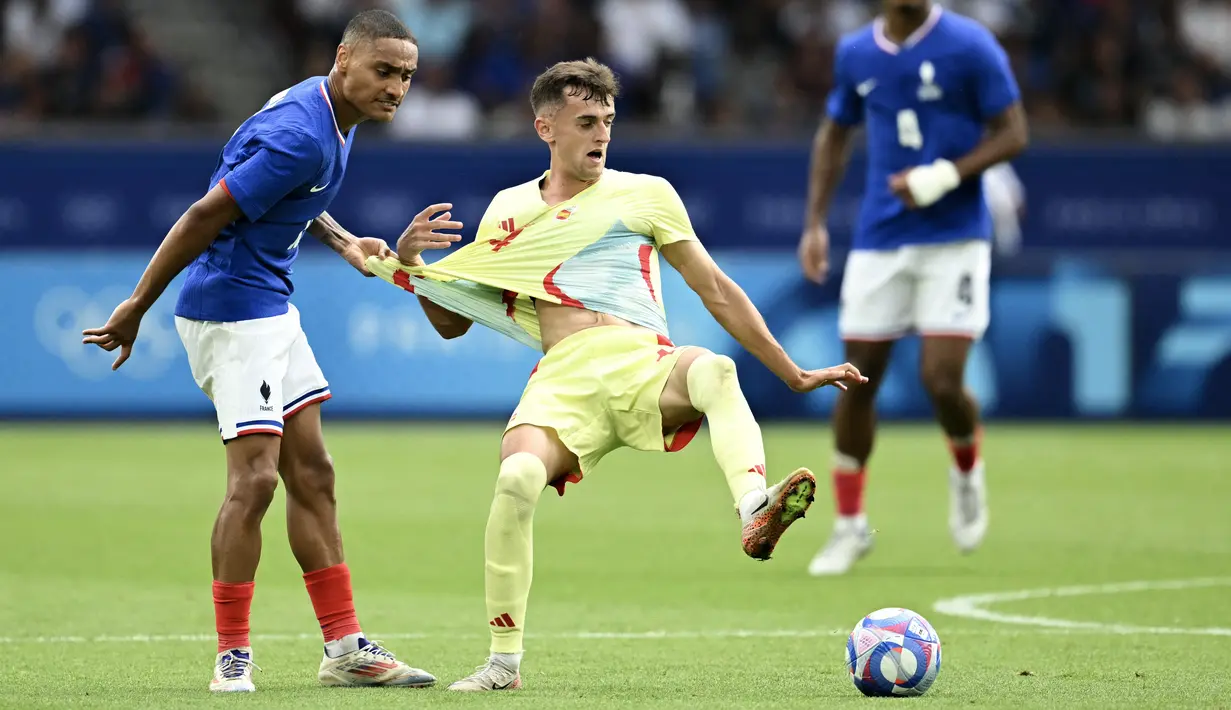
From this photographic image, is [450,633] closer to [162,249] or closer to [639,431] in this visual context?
[639,431]

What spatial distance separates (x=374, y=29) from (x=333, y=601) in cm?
185

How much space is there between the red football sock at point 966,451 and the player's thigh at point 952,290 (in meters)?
0.53

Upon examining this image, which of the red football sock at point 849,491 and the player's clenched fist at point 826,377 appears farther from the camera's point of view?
the red football sock at point 849,491

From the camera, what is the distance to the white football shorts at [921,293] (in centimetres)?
941

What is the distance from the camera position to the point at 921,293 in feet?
31.2

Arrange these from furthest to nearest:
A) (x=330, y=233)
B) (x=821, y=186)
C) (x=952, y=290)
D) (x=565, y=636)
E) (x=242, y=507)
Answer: (x=821, y=186) < (x=952, y=290) < (x=565, y=636) < (x=330, y=233) < (x=242, y=507)

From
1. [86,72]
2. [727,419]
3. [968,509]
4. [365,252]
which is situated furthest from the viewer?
[86,72]

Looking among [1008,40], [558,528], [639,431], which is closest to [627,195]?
[639,431]

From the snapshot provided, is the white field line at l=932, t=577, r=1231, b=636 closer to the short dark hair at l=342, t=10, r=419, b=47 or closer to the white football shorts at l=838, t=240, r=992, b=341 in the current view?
the white football shorts at l=838, t=240, r=992, b=341

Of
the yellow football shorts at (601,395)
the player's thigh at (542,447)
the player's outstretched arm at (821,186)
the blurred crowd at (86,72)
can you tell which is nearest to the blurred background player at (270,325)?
the yellow football shorts at (601,395)

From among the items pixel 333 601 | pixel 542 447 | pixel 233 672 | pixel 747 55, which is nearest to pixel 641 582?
pixel 333 601

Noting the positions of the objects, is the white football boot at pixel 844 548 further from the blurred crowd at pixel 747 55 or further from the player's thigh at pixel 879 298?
the blurred crowd at pixel 747 55

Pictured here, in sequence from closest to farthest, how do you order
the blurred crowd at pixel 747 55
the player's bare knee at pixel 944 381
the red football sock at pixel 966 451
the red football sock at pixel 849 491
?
the player's bare knee at pixel 944 381 < the red football sock at pixel 849 491 < the red football sock at pixel 966 451 < the blurred crowd at pixel 747 55

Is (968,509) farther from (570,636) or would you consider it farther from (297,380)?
(297,380)
